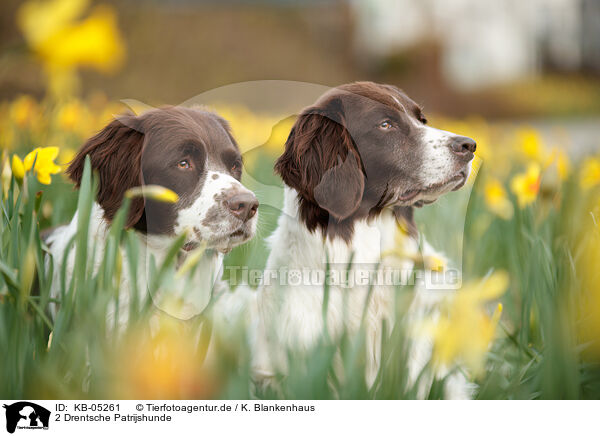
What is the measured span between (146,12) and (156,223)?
90 cm

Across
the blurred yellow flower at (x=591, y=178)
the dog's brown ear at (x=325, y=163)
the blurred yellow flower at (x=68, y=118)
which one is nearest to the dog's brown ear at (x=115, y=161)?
the dog's brown ear at (x=325, y=163)

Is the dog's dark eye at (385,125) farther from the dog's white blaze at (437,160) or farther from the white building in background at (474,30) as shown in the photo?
the white building in background at (474,30)

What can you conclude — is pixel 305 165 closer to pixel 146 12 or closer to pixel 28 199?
pixel 28 199

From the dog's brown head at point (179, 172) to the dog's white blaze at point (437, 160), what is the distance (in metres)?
0.40

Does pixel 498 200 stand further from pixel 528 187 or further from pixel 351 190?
pixel 351 190

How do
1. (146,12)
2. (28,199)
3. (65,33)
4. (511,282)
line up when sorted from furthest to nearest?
(146,12)
(511,282)
(28,199)
(65,33)

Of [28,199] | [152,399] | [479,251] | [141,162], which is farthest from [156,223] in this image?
[479,251]

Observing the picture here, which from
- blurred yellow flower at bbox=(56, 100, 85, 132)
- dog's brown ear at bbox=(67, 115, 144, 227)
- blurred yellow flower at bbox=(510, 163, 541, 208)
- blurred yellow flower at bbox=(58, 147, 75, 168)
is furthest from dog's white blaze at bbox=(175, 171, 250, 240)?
blurred yellow flower at bbox=(56, 100, 85, 132)

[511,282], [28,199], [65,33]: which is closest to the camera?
[65,33]

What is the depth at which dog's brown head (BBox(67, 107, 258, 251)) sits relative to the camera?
1275 millimetres

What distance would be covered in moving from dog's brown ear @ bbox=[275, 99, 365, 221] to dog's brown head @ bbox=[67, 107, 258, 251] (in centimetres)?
13

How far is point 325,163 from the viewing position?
1.32 m

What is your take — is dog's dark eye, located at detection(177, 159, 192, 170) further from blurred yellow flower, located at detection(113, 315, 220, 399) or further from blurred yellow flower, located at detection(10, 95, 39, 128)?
blurred yellow flower, located at detection(10, 95, 39, 128)

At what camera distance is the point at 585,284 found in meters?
1.39
